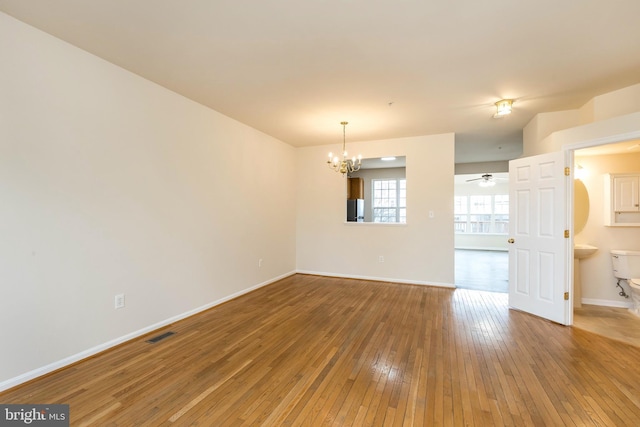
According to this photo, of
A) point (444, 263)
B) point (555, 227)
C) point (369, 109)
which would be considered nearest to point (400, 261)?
point (444, 263)

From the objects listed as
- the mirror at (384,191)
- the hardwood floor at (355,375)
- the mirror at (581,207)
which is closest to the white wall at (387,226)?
the hardwood floor at (355,375)

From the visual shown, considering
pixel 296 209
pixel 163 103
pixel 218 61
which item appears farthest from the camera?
pixel 296 209

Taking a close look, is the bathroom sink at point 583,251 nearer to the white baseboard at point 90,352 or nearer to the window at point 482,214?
the white baseboard at point 90,352

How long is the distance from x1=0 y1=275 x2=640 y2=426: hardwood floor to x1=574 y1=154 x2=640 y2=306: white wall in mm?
1402

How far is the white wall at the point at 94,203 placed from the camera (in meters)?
2.10

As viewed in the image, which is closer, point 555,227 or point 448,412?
point 448,412

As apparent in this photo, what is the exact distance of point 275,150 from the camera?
5348 millimetres

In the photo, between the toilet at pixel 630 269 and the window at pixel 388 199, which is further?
the window at pixel 388 199

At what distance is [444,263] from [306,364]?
3.46 metres

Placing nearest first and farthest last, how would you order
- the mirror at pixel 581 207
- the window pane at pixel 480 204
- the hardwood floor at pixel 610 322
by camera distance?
the hardwood floor at pixel 610 322 → the mirror at pixel 581 207 → the window pane at pixel 480 204

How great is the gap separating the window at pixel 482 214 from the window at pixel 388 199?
2.79 meters

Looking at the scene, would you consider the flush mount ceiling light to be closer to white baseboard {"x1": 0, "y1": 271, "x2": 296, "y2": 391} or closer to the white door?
the white door

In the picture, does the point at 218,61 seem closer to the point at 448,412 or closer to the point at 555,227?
the point at 448,412

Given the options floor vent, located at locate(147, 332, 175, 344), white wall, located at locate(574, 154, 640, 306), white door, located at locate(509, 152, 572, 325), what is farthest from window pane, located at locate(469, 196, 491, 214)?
floor vent, located at locate(147, 332, 175, 344)
